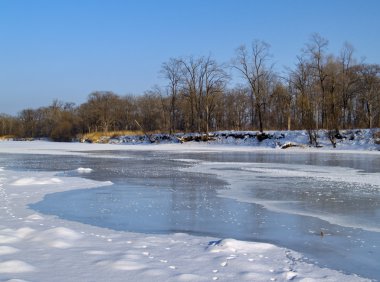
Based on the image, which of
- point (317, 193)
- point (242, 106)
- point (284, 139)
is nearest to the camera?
point (317, 193)

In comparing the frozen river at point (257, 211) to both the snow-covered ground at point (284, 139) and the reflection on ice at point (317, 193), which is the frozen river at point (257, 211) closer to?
the reflection on ice at point (317, 193)

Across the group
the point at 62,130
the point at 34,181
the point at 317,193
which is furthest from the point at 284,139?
the point at 62,130

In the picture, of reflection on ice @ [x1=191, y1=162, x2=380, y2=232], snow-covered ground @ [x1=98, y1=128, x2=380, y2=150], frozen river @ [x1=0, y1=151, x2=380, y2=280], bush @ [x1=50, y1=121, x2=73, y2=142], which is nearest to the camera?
frozen river @ [x1=0, y1=151, x2=380, y2=280]

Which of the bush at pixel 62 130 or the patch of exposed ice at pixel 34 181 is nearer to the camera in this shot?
the patch of exposed ice at pixel 34 181

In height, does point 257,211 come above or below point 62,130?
below

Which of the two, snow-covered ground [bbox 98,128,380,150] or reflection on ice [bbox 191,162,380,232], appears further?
snow-covered ground [bbox 98,128,380,150]

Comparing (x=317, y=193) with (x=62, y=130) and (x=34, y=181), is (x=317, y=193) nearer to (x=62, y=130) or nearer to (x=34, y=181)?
(x=34, y=181)

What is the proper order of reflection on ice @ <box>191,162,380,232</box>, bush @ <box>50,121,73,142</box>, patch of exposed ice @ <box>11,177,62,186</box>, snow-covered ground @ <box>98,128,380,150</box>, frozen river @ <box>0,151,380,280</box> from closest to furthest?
1. frozen river @ <box>0,151,380,280</box>
2. reflection on ice @ <box>191,162,380,232</box>
3. patch of exposed ice @ <box>11,177,62,186</box>
4. snow-covered ground @ <box>98,128,380,150</box>
5. bush @ <box>50,121,73,142</box>

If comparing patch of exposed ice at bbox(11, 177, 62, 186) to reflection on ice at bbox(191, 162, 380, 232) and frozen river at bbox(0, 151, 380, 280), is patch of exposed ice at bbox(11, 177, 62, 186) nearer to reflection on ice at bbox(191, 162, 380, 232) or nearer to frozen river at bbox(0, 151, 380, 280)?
frozen river at bbox(0, 151, 380, 280)

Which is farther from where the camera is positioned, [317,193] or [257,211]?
[317,193]

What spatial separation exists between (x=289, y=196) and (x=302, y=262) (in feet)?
18.3

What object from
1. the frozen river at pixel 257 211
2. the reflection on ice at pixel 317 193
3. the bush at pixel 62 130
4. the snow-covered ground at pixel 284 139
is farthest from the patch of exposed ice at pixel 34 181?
the bush at pixel 62 130

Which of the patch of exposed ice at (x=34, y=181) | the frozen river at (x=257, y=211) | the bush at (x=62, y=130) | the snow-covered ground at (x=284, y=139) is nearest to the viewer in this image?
the frozen river at (x=257, y=211)

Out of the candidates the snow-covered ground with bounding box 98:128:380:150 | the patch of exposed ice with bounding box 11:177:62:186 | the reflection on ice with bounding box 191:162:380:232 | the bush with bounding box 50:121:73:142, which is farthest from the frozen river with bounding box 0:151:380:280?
the bush with bounding box 50:121:73:142
